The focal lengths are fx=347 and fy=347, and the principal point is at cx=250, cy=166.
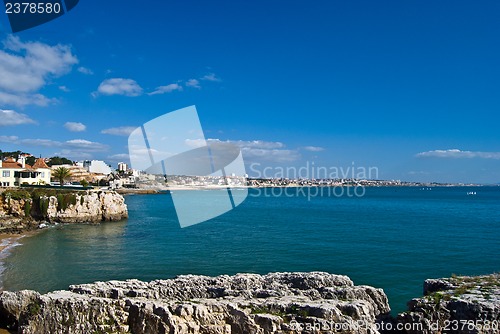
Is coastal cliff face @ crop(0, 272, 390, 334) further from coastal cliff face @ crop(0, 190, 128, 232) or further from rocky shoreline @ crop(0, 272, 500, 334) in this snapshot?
coastal cliff face @ crop(0, 190, 128, 232)

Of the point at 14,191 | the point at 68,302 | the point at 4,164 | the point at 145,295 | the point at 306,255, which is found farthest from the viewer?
the point at 4,164

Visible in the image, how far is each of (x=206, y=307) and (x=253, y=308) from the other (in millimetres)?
1513

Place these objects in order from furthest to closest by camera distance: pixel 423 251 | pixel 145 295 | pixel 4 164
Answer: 1. pixel 4 164
2. pixel 423 251
3. pixel 145 295

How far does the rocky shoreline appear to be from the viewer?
10234 mm

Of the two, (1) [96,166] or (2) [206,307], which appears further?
(1) [96,166]

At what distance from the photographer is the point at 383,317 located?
1164cm

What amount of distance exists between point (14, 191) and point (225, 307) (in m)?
46.3

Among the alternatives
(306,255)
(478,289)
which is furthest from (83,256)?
(478,289)

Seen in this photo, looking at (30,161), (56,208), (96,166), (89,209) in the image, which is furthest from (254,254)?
(96,166)

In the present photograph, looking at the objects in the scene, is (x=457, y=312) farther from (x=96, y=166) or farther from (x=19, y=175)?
(x=96, y=166)

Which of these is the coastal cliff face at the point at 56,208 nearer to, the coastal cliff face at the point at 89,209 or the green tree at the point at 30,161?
the coastal cliff face at the point at 89,209

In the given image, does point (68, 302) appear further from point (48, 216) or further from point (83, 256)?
point (48, 216)

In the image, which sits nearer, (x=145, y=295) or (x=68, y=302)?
(x=68, y=302)

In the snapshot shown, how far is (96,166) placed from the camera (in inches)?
7249
